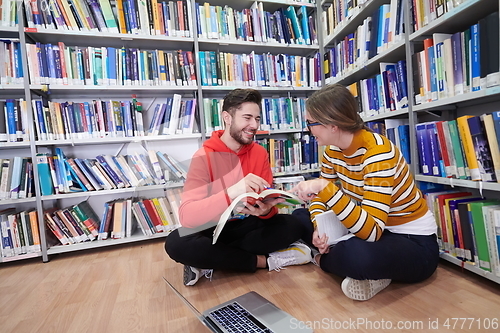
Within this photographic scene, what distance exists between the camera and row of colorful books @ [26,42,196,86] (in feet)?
6.06

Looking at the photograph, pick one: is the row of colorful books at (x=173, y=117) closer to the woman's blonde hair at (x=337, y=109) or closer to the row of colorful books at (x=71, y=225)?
the row of colorful books at (x=71, y=225)

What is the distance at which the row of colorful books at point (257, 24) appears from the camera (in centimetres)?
215

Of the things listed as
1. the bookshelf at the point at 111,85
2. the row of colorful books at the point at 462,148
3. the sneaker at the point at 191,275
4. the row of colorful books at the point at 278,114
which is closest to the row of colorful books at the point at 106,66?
the bookshelf at the point at 111,85

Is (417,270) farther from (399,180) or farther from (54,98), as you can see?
(54,98)

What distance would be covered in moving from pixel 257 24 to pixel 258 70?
0.38 metres

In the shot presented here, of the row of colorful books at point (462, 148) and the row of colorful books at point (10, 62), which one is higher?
the row of colorful books at point (10, 62)

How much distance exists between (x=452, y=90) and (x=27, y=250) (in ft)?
9.08

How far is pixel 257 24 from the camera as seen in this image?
2.27 meters

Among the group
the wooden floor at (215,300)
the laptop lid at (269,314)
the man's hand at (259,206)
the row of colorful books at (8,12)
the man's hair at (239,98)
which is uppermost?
the row of colorful books at (8,12)

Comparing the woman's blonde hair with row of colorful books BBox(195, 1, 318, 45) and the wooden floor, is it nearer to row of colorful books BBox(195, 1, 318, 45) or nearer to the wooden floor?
the wooden floor

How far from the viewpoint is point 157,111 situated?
2121 mm

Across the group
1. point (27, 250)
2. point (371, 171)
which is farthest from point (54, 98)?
point (371, 171)

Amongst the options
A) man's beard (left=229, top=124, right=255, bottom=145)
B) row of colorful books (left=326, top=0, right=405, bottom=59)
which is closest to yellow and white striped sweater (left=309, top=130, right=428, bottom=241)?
man's beard (left=229, top=124, right=255, bottom=145)

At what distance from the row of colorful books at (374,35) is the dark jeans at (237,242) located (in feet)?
4.20
